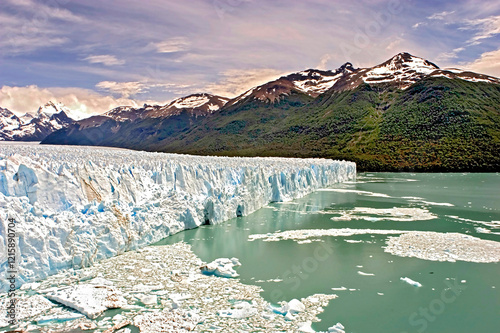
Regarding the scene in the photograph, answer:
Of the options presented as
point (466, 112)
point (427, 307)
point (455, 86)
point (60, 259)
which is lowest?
point (427, 307)

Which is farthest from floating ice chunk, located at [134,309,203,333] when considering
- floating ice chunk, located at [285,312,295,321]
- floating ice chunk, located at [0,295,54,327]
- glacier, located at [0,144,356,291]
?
glacier, located at [0,144,356,291]

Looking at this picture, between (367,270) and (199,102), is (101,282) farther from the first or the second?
(199,102)

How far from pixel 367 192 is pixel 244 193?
13573mm

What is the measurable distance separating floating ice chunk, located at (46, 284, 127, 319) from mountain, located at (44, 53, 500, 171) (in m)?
51.8

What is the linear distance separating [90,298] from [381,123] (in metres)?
68.5

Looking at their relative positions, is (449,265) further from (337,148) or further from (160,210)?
(337,148)

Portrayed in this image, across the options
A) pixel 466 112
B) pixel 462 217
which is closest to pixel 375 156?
pixel 466 112

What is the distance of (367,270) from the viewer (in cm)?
948

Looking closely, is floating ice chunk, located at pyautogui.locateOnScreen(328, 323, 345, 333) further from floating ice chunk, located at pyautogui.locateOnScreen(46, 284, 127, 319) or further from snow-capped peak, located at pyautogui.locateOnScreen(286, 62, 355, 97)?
snow-capped peak, located at pyautogui.locateOnScreen(286, 62, 355, 97)

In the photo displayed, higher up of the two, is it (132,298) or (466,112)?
(466,112)

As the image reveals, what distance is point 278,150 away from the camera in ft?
231

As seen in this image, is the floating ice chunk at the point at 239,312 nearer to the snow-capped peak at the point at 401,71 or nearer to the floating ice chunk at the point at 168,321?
the floating ice chunk at the point at 168,321

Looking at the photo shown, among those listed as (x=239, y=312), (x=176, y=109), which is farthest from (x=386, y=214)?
(x=176, y=109)

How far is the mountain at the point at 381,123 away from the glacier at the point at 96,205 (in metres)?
44.7
